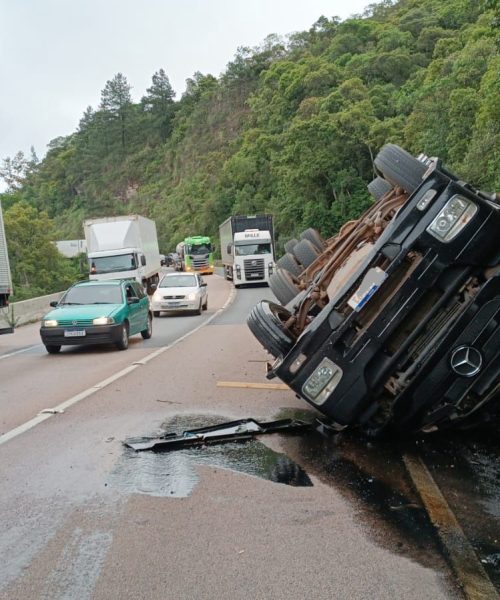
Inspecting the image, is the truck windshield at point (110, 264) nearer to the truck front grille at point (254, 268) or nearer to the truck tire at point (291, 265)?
the truck front grille at point (254, 268)

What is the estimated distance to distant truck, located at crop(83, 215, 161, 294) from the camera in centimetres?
3001

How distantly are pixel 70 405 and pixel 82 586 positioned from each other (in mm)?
4777

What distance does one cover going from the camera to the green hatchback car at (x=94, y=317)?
42.7 ft

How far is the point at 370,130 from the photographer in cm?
4712

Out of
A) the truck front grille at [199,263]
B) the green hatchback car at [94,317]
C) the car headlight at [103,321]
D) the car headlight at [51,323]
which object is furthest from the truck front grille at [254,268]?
the car headlight at [51,323]

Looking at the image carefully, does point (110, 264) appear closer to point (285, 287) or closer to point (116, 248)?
point (116, 248)

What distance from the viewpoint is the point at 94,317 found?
13125 mm

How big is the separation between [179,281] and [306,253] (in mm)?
14183

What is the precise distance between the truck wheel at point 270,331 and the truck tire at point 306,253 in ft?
11.5

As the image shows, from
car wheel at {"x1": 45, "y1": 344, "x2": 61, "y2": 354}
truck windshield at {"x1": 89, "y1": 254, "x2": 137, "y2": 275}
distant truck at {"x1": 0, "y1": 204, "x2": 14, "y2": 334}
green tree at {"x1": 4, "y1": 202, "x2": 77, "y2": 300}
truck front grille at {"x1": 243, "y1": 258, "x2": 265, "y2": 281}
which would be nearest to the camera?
car wheel at {"x1": 45, "y1": 344, "x2": 61, "y2": 354}

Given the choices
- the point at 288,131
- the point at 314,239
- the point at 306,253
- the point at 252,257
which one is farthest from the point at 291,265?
the point at 288,131

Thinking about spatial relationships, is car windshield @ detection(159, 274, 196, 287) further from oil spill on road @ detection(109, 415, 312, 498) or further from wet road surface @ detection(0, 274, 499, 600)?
oil spill on road @ detection(109, 415, 312, 498)

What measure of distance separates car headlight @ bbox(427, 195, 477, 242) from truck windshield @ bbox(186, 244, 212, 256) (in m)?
49.0

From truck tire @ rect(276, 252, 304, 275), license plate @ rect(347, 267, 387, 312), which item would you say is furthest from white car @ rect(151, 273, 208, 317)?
license plate @ rect(347, 267, 387, 312)
